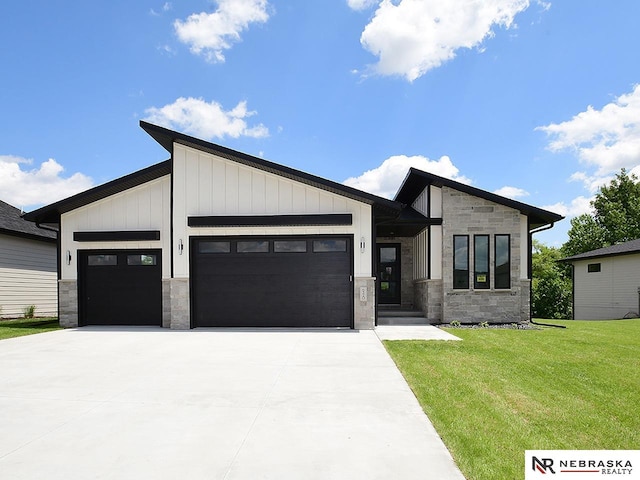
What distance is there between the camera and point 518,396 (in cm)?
498

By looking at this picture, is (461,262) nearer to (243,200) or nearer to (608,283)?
(243,200)

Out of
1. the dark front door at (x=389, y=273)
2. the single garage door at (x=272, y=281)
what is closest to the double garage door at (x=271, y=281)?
the single garage door at (x=272, y=281)

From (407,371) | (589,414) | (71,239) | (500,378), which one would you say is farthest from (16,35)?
(589,414)

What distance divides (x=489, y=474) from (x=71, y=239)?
1320 centimetres

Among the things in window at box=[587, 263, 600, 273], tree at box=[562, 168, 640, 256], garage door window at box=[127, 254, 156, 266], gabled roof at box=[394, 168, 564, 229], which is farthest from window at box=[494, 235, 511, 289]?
tree at box=[562, 168, 640, 256]

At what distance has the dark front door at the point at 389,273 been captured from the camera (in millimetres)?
15828

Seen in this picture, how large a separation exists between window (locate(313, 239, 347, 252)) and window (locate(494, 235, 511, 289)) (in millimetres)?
5189

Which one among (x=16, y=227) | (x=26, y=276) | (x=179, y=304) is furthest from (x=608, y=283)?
(x=16, y=227)

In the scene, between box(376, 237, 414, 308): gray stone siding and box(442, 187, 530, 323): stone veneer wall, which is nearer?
box(442, 187, 530, 323): stone veneer wall

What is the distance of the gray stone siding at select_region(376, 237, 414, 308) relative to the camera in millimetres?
15742

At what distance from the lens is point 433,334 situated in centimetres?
1027

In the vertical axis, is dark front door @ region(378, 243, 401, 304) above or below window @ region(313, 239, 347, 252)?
below

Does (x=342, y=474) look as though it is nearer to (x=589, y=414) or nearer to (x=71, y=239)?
(x=589, y=414)

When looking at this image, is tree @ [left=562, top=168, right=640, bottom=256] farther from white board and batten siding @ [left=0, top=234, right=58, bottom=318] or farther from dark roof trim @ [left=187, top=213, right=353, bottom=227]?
white board and batten siding @ [left=0, top=234, right=58, bottom=318]
